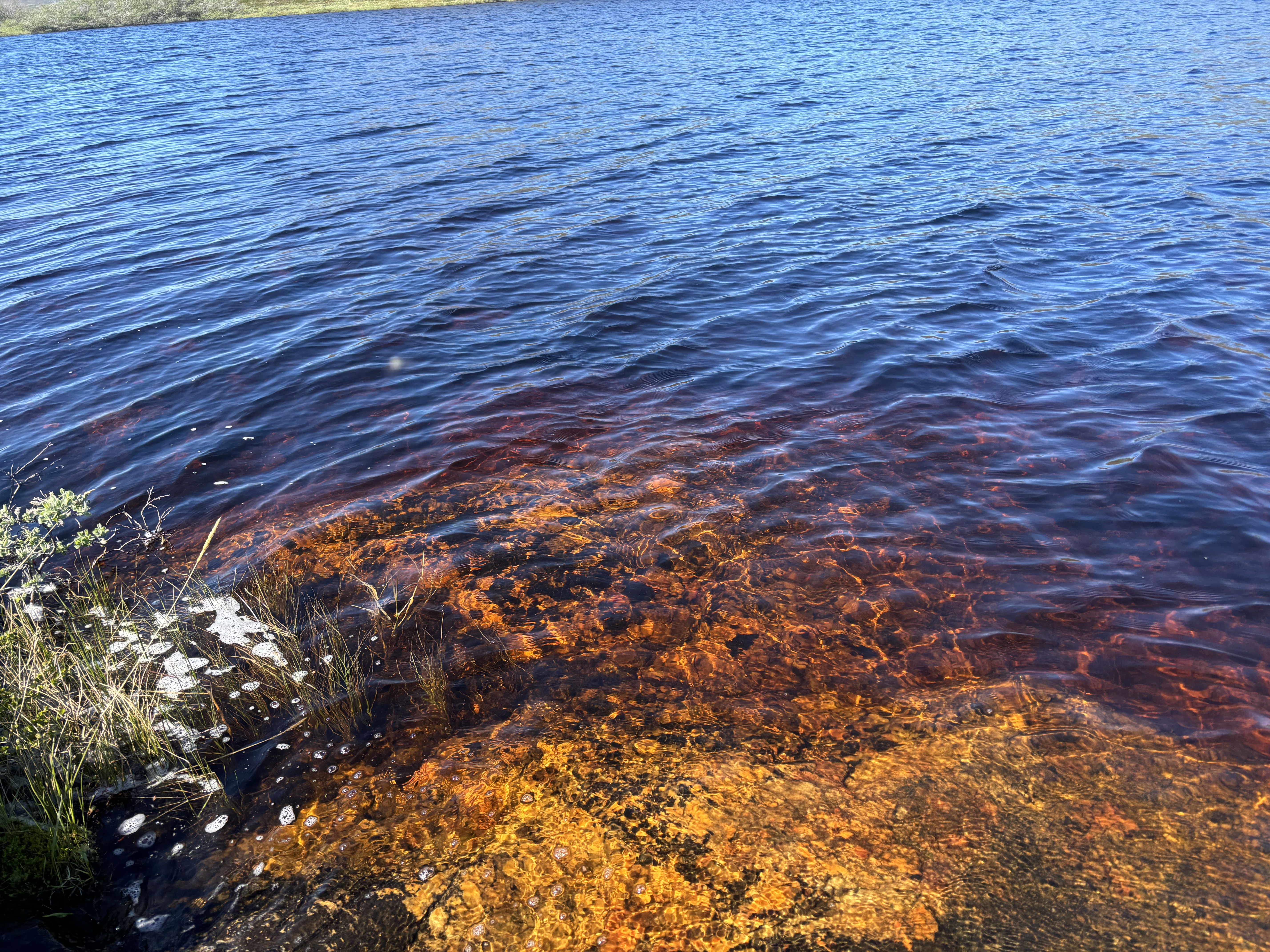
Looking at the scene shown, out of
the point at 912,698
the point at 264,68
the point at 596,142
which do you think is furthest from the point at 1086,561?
the point at 264,68

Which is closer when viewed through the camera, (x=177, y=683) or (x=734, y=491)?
(x=177, y=683)

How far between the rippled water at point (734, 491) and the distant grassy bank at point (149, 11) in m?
66.3

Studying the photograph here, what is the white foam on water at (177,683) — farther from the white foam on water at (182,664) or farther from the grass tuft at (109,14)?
the grass tuft at (109,14)

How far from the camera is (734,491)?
775 centimetres

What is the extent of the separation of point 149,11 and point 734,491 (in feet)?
295

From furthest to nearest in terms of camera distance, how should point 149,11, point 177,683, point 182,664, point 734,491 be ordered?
point 149,11
point 734,491
point 182,664
point 177,683

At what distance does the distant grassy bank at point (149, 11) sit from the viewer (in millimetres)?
69062

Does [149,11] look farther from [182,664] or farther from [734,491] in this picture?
[734,491]

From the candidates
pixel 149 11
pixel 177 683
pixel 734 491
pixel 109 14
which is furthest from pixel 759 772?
pixel 109 14

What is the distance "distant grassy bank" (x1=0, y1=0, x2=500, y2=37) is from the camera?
69.1 metres

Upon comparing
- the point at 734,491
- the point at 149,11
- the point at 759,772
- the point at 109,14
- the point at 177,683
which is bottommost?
the point at 759,772

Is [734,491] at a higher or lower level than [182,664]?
lower

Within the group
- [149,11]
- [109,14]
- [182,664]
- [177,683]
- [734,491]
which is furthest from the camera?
[149,11]

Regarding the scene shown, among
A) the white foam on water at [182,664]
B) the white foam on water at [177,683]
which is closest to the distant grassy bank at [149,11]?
the white foam on water at [182,664]
